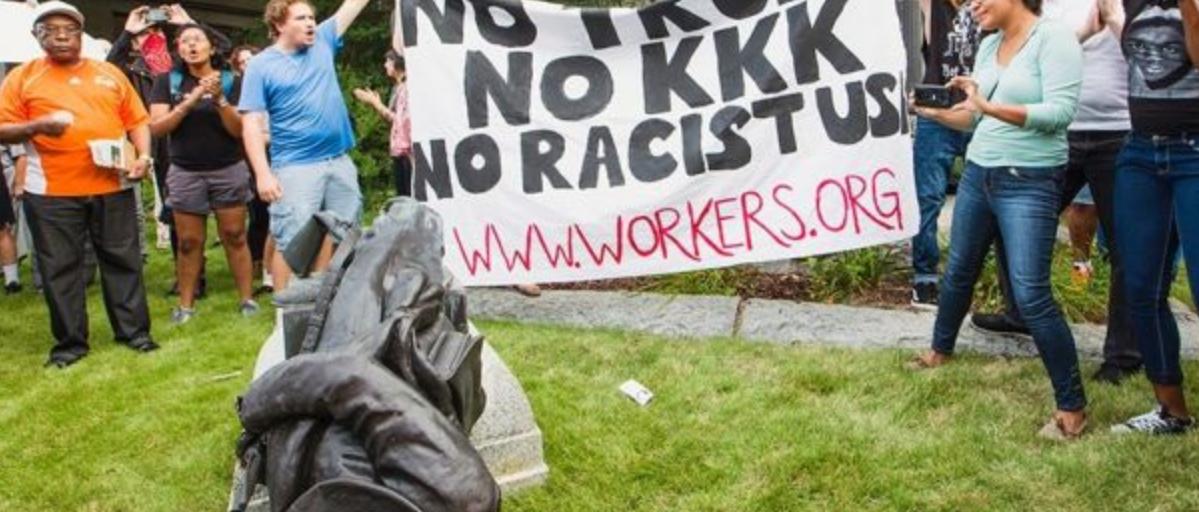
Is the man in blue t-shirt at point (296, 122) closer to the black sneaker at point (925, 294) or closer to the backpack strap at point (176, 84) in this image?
the backpack strap at point (176, 84)

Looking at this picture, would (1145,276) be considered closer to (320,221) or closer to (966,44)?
(966,44)

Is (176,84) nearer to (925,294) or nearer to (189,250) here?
(189,250)

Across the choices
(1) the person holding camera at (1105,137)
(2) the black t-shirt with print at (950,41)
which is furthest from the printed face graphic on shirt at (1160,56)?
(2) the black t-shirt with print at (950,41)

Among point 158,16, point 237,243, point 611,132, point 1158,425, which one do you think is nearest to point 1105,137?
point 1158,425

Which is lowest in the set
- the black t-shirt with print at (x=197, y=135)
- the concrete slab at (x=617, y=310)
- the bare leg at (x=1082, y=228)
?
the concrete slab at (x=617, y=310)

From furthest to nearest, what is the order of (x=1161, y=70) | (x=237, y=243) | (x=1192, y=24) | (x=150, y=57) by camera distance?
(x=150, y=57) < (x=237, y=243) < (x=1161, y=70) < (x=1192, y=24)

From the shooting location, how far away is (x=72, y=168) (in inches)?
222

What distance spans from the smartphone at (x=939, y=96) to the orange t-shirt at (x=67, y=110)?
4082 millimetres

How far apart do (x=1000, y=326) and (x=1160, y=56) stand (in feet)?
6.10

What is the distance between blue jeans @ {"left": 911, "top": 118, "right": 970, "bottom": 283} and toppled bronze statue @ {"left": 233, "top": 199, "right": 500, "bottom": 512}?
3.34m

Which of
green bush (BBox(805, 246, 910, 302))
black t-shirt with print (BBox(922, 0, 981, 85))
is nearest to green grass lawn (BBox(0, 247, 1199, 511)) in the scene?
green bush (BBox(805, 246, 910, 302))

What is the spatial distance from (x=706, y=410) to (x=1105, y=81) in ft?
6.94

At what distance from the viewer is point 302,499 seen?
2.34 meters

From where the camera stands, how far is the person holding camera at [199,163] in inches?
251
